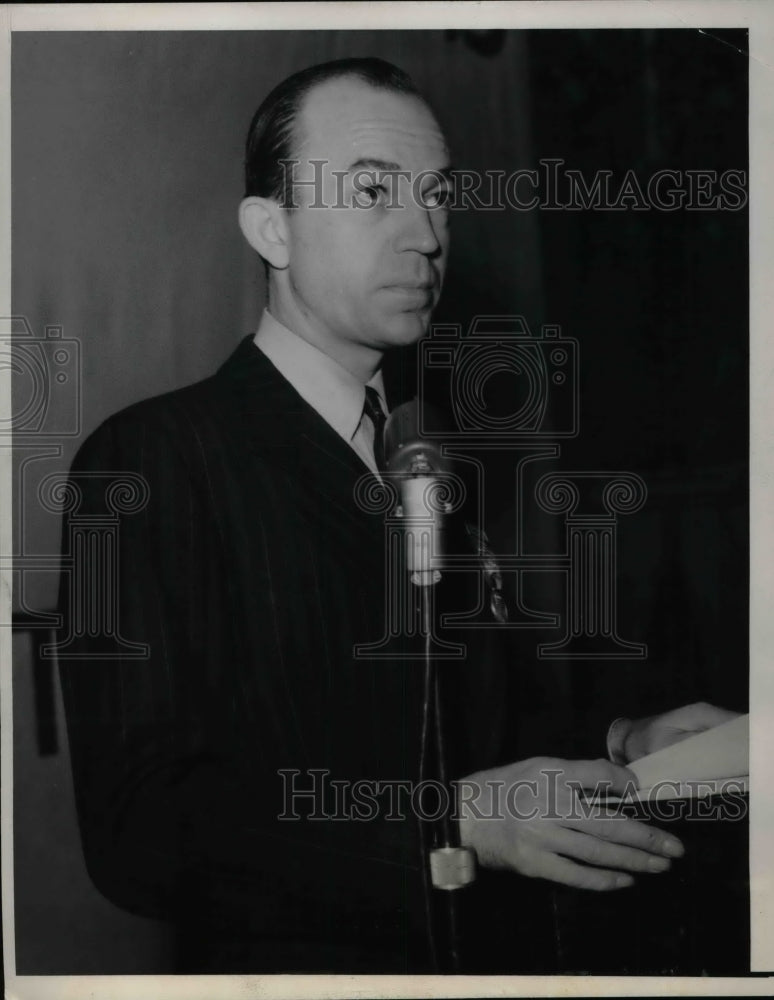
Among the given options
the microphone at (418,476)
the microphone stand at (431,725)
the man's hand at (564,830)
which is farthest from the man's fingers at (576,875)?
the microphone at (418,476)

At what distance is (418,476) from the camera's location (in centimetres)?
166

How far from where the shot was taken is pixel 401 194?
1.65 metres

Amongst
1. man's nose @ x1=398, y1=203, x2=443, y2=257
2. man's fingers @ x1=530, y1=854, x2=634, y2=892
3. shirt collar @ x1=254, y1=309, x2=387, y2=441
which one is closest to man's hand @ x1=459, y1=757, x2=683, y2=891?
man's fingers @ x1=530, y1=854, x2=634, y2=892

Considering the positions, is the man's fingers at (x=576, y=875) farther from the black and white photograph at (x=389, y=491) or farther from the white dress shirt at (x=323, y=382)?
the white dress shirt at (x=323, y=382)

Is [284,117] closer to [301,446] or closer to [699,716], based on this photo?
[301,446]

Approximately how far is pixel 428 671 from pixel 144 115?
100cm

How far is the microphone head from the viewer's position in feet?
5.46

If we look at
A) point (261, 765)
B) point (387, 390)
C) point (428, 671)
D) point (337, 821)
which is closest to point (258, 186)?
point (387, 390)

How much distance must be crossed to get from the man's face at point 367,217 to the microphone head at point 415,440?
0.37 feet

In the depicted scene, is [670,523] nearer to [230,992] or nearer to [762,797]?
[762,797]

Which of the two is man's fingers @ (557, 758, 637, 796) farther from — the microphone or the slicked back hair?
the slicked back hair

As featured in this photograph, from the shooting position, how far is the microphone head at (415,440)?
166 cm

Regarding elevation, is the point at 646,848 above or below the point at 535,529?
below

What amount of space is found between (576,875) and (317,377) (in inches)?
35.2
